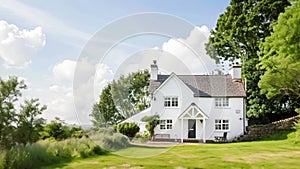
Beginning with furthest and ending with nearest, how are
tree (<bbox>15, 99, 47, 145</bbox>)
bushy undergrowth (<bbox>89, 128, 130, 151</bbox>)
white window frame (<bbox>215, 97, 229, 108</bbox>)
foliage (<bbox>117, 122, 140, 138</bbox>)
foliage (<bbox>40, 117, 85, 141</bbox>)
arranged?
1. white window frame (<bbox>215, 97, 229, 108</bbox>)
2. foliage (<bbox>117, 122, 140, 138</bbox>)
3. foliage (<bbox>40, 117, 85, 141</bbox>)
4. bushy undergrowth (<bbox>89, 128, 130, 151</bbox>)
5. tree (<bbox>15, 99, 47, 145</bbox>)

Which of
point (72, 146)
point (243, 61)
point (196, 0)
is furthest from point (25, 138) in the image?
point (243, 61)

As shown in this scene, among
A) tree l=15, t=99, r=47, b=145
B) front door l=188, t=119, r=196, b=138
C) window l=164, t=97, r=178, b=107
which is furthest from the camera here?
→ front door l=188, t=119, r=196, b=138

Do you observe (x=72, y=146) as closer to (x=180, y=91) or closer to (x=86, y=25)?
(x=86, y=25)

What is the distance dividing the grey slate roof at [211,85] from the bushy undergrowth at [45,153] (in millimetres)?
16337

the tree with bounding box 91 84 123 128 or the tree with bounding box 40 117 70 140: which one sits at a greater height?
the tree with bounding box 91 84 123 128

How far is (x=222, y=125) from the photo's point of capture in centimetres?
3195

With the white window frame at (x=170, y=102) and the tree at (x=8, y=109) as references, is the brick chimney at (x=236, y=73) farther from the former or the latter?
the tree at (x=8, y=109)

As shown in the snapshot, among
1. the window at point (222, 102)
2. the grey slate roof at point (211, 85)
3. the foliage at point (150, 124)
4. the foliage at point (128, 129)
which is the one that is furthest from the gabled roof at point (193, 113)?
the foliage at point (128, 129)

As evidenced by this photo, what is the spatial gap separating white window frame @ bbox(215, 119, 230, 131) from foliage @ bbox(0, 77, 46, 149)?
19.4 meters

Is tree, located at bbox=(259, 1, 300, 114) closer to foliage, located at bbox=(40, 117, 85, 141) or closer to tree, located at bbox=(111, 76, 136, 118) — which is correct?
tree, located at bbox=(111, 76, 136, 118)

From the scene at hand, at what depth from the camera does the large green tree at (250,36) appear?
33125 millimetres

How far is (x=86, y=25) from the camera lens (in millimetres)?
13938

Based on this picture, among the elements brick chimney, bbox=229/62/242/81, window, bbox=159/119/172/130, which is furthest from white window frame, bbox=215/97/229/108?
window, bbox=159/119/172/130

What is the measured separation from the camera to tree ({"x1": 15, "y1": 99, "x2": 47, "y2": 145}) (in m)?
14.9
